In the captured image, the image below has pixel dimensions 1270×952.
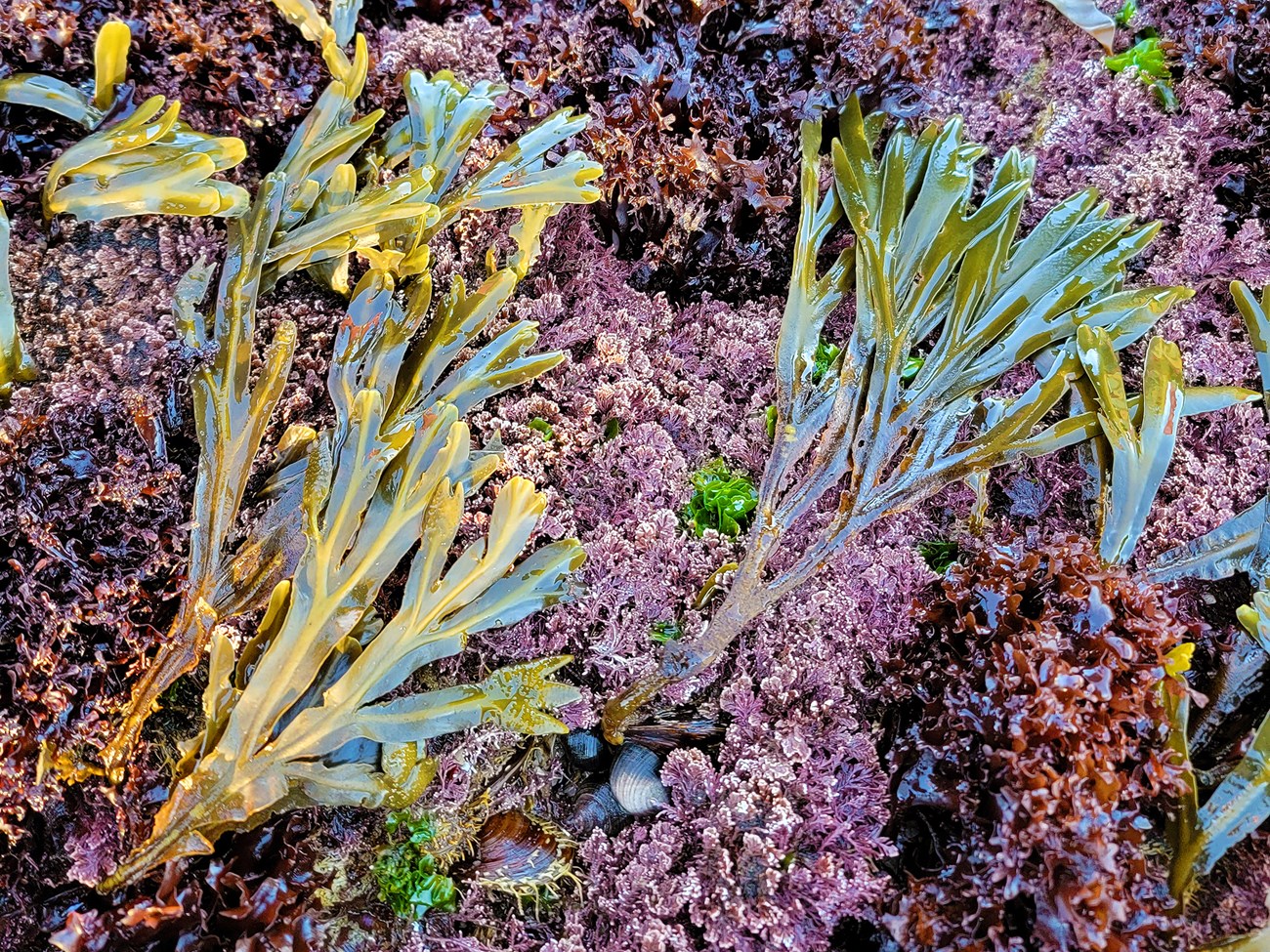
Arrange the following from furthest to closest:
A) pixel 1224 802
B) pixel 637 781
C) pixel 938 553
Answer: pixel 938 553 → pixel 637 781 → pixel 1224 802

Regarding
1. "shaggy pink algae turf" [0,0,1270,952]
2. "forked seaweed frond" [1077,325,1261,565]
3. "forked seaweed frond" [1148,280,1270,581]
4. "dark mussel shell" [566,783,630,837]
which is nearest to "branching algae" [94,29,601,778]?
"shaggy pink algae turf" [0,0,1270,952]

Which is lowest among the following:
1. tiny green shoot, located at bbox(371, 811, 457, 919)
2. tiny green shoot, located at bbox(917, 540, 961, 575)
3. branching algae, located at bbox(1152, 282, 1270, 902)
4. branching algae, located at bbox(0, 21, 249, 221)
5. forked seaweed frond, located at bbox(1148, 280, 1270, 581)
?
tiny green shoot, located at bbox(371, 811, 457, 919)

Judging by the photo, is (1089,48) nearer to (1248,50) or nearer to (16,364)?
(1248,50)

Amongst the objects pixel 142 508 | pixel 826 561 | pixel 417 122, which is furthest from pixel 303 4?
pixel 826 561

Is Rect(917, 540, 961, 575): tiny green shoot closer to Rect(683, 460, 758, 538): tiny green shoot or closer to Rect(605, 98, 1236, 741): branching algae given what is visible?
Rect(605, 98, 1236, 741): branching algae

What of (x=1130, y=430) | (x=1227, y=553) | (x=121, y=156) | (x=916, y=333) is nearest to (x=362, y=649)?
(x=121, y=156)

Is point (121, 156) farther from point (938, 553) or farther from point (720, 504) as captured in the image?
point (938, 553)
